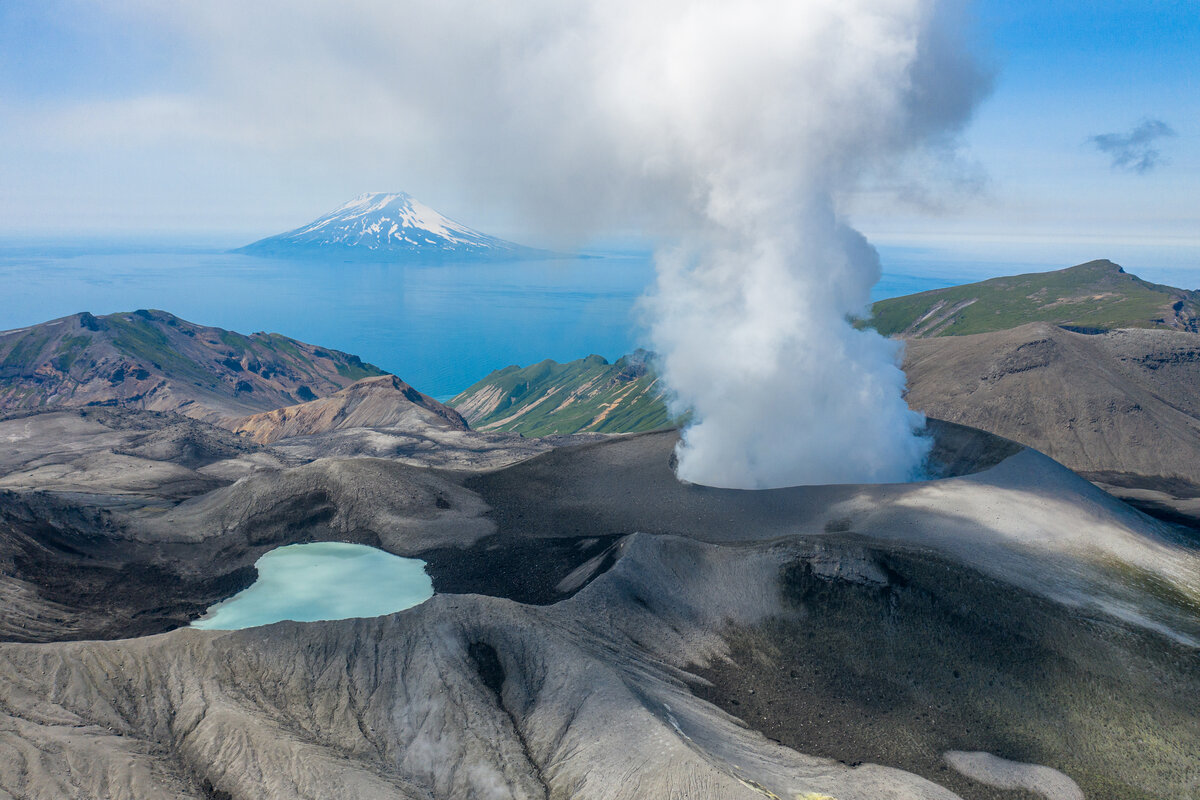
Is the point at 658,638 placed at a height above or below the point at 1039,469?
below

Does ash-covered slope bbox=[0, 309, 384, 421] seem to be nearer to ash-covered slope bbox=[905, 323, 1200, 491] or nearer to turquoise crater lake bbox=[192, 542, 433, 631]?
turquoise crater lake bbox=[192, 542, 433, 631]

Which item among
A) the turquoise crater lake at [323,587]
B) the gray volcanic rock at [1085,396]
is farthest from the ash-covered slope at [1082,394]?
the turquoise crater lake at [323,587]

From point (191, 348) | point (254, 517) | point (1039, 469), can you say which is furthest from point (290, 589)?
point (191, 348)

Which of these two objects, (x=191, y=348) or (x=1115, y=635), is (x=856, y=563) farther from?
(x=191, y=348)

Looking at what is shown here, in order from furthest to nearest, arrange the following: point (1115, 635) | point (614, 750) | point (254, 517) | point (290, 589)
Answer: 1. point (254, 517)
2. point (290, 589)
3. point (1115, 635)
4. point (614, 750)

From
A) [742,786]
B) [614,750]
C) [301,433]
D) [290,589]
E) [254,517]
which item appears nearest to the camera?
[742,786]

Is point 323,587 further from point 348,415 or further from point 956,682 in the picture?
point 348,415

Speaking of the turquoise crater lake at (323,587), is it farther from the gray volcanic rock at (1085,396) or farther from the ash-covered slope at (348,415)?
the gray volcanic rock at (1085,396)
